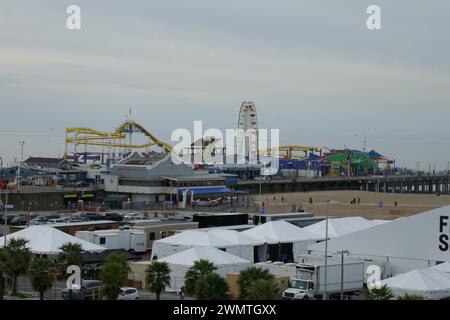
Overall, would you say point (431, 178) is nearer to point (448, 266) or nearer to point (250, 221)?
point (250, 221)

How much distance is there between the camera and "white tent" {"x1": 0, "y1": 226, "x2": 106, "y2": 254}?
2372cm

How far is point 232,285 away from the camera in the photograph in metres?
18.6

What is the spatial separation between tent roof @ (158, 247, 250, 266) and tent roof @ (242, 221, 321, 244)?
4419 mm

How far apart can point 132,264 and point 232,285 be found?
169 inches

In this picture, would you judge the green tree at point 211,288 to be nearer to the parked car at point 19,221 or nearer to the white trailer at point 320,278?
the white trailer at point 320,278

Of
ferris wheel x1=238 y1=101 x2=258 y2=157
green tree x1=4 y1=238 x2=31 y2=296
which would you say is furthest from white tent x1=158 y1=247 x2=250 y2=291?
ferris wheel x1=238 y1=101 x2=258 y2=157

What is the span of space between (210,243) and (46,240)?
16.1 feet

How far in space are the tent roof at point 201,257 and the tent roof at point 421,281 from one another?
5028mm

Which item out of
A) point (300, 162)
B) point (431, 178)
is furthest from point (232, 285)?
point (431, 178)

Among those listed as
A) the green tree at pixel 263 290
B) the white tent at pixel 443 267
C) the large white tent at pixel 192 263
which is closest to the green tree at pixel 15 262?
the large white tent at pixel 192 263

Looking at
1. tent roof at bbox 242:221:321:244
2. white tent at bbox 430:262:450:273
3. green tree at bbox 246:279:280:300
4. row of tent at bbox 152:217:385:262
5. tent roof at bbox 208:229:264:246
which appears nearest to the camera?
green tree at bbox 246:279:280:300

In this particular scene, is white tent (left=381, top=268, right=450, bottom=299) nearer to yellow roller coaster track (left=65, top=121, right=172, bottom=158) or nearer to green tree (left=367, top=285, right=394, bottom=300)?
green tree (left=367, top=285, right=394, bottom=300)

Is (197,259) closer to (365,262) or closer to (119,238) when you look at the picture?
(365,262)

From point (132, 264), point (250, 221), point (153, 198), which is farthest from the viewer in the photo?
point (153, 198)
